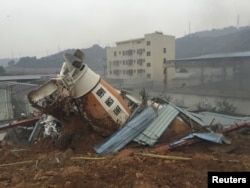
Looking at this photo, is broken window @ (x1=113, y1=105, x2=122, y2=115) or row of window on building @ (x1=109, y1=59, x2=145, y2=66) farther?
row of window on building @ (x1=109, y1=59, x2=145, y2=66)

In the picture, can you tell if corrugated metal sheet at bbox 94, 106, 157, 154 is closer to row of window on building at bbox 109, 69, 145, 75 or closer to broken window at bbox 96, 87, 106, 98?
broken window at bbox 96, 87, 106, 98

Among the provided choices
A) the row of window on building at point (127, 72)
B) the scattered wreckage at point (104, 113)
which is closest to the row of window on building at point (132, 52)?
the row of window on building at point (127, 72)

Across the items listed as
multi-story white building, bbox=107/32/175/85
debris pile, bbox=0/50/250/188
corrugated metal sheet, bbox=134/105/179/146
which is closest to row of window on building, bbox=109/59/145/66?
multi-story white building, bbox=107/32/175/85

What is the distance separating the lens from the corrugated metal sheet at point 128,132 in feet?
27.7

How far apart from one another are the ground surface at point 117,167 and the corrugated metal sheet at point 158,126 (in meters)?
0.29

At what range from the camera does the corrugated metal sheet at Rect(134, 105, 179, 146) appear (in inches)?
338

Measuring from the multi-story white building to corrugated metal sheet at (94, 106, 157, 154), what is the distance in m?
41.8

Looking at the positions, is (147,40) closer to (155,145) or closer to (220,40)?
(155,145)

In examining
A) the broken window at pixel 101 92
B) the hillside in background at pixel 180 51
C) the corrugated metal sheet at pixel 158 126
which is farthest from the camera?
the hillside in background at pixel 180 51

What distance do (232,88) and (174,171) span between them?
3277 cm

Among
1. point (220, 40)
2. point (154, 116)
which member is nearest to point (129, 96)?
point (154, 116)

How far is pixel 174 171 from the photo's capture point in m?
5.67

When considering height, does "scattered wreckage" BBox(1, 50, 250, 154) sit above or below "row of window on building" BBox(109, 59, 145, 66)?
below

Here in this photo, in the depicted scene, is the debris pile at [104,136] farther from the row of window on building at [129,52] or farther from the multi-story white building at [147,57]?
the row of window on building at [129,52]
